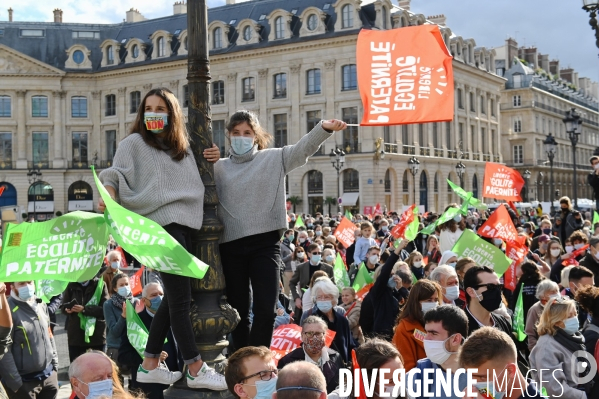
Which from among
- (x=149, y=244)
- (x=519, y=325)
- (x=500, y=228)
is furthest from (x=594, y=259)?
(x=149, y=244)

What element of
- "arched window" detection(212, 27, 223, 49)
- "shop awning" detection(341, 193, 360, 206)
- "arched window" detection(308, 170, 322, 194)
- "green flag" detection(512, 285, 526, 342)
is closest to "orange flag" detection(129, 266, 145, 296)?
"green flag" detection(512, 285, 526, 342)

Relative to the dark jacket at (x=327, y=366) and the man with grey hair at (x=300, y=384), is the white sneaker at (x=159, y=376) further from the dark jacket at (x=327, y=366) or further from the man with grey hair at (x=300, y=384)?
the man with grey hair at (x=300, y=384)

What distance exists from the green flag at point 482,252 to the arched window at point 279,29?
43.5 m

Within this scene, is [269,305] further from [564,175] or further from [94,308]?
[564,175]

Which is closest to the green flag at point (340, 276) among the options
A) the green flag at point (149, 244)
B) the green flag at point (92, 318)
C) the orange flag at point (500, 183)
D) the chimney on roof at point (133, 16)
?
the green flag at point (92, 318)

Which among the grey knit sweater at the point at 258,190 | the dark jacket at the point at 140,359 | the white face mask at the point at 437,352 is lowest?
the dark jacket at the point at 140,359

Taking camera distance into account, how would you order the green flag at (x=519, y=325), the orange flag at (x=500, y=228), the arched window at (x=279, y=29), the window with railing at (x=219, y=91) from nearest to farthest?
the green flag at (x=519, y=325), the orange flag at (x=500, y=228), the arched window at (x=279, y=29), the window with railing at (x=219, y=91)

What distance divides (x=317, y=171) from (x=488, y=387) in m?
46.6

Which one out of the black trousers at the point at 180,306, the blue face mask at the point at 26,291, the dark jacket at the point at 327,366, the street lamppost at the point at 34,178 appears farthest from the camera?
the street lamppost at the point at 34,178

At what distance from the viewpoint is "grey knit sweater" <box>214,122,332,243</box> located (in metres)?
4.70

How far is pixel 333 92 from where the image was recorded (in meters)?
49.6

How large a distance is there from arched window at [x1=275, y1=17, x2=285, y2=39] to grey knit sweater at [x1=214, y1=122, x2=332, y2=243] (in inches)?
1875

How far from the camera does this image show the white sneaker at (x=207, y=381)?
433cm

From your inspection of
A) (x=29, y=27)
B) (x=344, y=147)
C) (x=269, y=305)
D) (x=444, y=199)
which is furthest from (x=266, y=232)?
(x=29, y=27)
